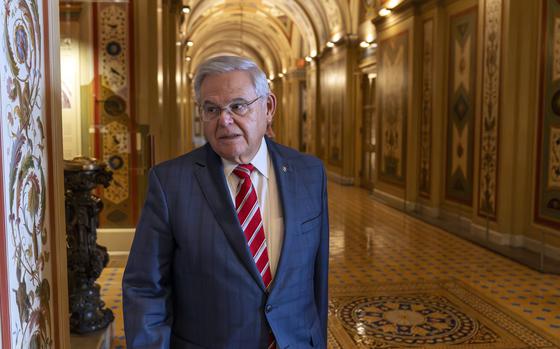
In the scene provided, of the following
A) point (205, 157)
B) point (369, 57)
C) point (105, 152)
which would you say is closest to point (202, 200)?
point (205, 157)

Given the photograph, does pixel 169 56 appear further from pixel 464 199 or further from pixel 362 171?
pixel 362 171

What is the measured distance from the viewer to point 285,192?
5.56 ft

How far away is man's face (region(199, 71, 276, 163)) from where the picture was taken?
5.07ft

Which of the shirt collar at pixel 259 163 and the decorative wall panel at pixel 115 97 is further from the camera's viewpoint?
the decorative wall panel at pixel 115 97

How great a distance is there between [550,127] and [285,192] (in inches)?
212

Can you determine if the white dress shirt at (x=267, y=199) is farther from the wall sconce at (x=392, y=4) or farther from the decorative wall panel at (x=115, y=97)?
the wall sconce at (x=392, y=4)

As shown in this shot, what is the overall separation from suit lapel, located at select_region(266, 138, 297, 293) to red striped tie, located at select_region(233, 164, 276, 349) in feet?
0.17

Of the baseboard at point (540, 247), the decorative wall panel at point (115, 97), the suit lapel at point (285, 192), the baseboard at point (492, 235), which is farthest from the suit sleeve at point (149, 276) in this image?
the baseboard at point (492, 235)

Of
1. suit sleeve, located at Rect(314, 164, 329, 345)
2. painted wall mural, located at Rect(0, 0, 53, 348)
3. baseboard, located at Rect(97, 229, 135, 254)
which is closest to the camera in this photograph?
painted wall mural, located at Rect(0, 0, 53, 348)

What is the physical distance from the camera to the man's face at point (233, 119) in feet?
5.07

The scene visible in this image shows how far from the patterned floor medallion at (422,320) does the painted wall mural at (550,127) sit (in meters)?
1.88

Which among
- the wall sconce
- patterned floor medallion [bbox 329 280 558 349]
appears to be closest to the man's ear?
patterned floor medallion [bbox 329 280 558 349]

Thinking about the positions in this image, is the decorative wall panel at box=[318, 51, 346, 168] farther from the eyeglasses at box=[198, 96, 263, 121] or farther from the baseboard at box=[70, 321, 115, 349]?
the eyeglasses at box=[198, 96, 263, 121]

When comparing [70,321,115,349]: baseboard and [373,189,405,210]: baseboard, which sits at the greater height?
[373,189,405,210]: baseboard
